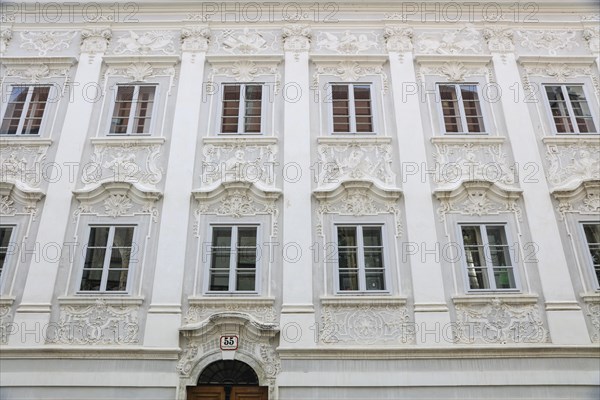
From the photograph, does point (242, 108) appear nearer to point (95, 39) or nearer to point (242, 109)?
point (242, 109)

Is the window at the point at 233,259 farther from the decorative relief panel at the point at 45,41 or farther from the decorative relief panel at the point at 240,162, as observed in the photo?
the decorative relief panel at the point at 45,41

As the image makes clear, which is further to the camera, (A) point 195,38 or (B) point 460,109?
(A) point 195,38

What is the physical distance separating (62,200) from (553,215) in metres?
10.1

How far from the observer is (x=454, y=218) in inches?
415

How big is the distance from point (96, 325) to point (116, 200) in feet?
8.50

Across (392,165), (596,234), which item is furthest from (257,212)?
(596,234)

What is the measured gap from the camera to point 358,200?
35.3ft

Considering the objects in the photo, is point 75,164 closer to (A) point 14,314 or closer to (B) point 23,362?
(A) point 14,314

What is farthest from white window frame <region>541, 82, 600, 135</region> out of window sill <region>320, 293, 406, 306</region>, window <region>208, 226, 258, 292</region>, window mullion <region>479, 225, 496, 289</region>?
window <region>208, 226, 258, 292</region>

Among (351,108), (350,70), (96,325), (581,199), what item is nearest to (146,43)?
(350,70)

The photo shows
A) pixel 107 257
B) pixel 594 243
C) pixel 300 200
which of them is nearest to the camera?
pixel 107 257

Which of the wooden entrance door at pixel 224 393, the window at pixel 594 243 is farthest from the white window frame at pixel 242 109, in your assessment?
the window at pixel 594 243

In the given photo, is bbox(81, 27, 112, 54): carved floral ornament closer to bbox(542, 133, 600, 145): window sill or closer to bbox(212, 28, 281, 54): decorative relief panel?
bbox(212, 28, 281, 54): decorative relief panel

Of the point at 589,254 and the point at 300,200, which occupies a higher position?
the point at 300,200
